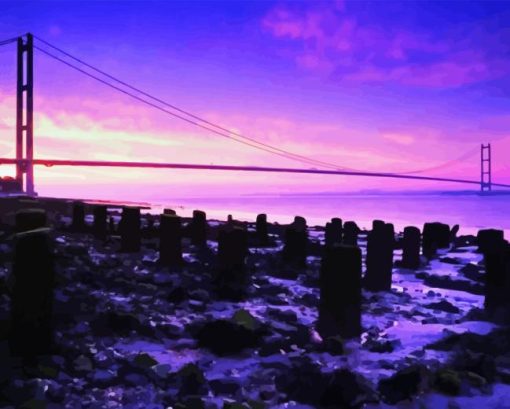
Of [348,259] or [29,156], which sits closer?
[348,259]

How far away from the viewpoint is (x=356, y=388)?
2.85 meters

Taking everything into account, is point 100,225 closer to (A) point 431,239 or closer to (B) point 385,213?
(A) point 431,239

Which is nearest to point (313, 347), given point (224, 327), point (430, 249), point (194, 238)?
point (224, 327)

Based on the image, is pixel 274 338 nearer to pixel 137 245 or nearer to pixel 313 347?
pixel 313 347

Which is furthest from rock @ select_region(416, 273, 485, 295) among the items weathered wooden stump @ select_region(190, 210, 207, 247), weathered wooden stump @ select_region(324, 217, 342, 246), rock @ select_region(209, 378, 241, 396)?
rock @ select_region(209, 378, 241, 396)

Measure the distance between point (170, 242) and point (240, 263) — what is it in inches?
49.9

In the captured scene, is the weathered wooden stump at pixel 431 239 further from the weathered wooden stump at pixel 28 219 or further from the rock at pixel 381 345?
the weathered wooden stump at pixel 28 219

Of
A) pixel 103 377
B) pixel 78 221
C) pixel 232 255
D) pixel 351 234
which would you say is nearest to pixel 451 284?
pixel 351 234

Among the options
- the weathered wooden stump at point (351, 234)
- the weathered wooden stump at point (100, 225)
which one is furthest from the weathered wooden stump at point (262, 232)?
the weathered wooden stump at point (100, 225)

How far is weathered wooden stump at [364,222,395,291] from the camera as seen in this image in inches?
257

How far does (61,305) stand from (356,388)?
271 cm

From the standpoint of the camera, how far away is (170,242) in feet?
23.1

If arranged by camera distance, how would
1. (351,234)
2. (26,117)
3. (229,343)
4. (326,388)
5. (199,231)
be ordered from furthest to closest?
(26,117) < (351,234) < (199,231) < (229,343) < (326,388)

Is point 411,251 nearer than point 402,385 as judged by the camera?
No
